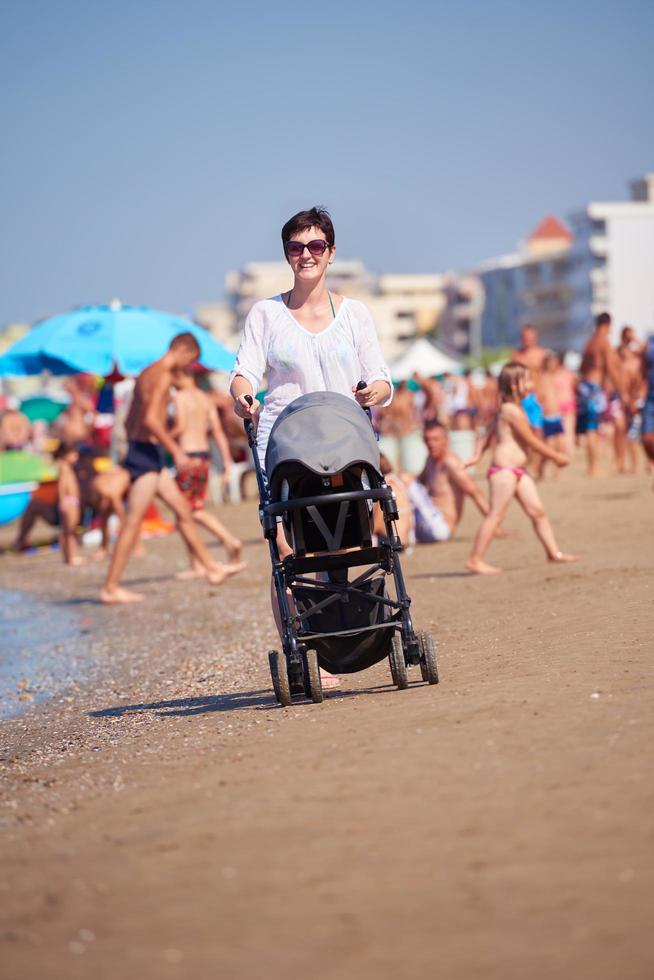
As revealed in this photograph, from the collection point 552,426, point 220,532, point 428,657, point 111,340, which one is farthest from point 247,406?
point 552,426

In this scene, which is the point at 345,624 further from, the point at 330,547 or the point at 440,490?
the point at 440,490

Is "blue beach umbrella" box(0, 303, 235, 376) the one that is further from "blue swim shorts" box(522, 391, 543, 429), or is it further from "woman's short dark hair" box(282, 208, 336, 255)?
"woman's short dark hair" box(282, 208, 336, 255)

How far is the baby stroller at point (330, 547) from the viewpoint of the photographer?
5633 mm

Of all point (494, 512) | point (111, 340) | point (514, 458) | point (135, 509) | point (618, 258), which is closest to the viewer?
point (514, 458)

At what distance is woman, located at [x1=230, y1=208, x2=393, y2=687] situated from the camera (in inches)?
240

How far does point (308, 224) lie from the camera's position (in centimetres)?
614

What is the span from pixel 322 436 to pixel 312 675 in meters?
0.94

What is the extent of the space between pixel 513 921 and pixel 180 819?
130cm

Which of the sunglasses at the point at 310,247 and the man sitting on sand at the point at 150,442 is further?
the man sitting on sand at the point at 150,442

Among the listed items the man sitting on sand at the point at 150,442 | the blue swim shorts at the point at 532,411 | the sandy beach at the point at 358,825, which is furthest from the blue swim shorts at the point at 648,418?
the sandy beach at the point at 358,825

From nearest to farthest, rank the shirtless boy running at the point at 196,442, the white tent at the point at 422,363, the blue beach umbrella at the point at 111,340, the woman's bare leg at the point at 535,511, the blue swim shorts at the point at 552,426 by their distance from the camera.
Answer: the woman's bare leg at the point at 535,511 → the shirtless boy running at the point at 196,442 → the blue beach umbrella at the point at 111,340 → the blue swim shorts at the point at 552,426 → the white tent at the point at 422,363

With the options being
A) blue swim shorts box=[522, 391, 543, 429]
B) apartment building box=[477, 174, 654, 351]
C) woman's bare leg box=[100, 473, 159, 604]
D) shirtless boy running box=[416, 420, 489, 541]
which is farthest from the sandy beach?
apartment building box=[477, 174, 654, 351]

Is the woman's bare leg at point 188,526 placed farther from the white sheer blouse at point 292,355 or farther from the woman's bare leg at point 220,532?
the white sheer blouse at point 292,355

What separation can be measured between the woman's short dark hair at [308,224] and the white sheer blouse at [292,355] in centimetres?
28
